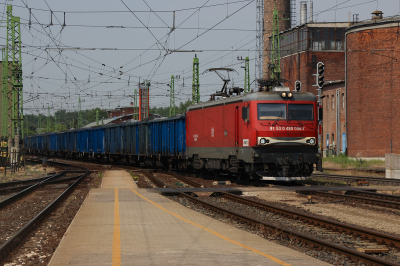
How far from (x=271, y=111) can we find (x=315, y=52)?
42.6 m

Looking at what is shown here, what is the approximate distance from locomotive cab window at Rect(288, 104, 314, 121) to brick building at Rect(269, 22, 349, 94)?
39550 millimetres

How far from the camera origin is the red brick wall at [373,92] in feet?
133

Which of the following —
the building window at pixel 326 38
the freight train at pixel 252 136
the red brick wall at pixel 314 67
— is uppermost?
the building window at pixel 326 38

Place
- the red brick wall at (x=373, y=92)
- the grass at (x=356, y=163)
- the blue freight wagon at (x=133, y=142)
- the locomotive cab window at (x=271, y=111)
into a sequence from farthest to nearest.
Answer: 1. the red brick wall at (x=373, y=92)
2. the grass at (x=356, y=163)
3. the blue freight wagon at (x=133, y=142)
4. the locomotive cab window at (x=271, y=111)

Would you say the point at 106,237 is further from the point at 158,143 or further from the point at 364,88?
the point at 364,88

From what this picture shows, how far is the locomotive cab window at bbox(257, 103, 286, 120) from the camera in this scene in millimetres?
18109

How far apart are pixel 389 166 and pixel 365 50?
21.0 meters

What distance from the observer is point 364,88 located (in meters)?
42.3

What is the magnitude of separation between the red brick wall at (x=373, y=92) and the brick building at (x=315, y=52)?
538 inches

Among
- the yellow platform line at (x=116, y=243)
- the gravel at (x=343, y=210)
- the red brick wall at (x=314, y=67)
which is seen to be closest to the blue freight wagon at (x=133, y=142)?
the gravel at (x=343, y=210)

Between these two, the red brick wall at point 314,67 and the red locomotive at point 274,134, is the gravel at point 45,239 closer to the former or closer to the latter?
the red locomotive at point 274,134

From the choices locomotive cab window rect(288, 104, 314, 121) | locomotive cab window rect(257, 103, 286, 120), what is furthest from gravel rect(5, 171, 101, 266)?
locomotive cab window rect(288, 104, 314, 121)

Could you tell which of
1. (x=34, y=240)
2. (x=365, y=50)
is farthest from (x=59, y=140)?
(x=34, y=240)

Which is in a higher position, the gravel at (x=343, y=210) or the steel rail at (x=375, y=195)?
the steel rail at (x=375, y=195)
